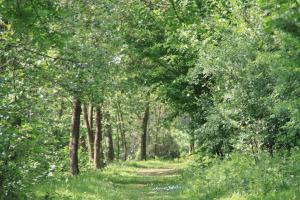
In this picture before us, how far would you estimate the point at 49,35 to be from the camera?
22.4 ft

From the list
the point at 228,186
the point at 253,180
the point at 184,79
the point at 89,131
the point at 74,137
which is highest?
the point at 184,79

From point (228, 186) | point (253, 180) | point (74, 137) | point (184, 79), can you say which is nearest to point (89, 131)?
point (74, 137)

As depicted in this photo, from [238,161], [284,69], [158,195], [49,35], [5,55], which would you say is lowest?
[158,195]

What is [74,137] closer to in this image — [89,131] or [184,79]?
[184,79]

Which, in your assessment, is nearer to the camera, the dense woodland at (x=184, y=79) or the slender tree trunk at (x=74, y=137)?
the dense woodland at (x=184, y=79)

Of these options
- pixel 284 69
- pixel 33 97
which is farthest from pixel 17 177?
pixel 284 69

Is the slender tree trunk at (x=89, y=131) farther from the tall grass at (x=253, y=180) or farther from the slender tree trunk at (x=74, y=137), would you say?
the tall grass at (x=253, y=180)

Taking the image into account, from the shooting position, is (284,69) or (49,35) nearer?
(284,69)

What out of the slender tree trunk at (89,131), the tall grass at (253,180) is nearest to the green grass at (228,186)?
the tall grass at (253,180)

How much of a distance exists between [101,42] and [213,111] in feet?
15.7

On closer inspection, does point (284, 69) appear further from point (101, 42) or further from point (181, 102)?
point (181, 102)

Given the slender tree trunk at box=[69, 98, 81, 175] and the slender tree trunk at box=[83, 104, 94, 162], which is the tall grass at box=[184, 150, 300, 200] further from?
the slender tree trunk at box=[83, 104, 94, 162]

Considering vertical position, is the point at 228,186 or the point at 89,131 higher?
the point at 89,131

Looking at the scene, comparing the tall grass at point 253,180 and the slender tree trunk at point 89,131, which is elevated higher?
the slender tree trunk at point 89,131
